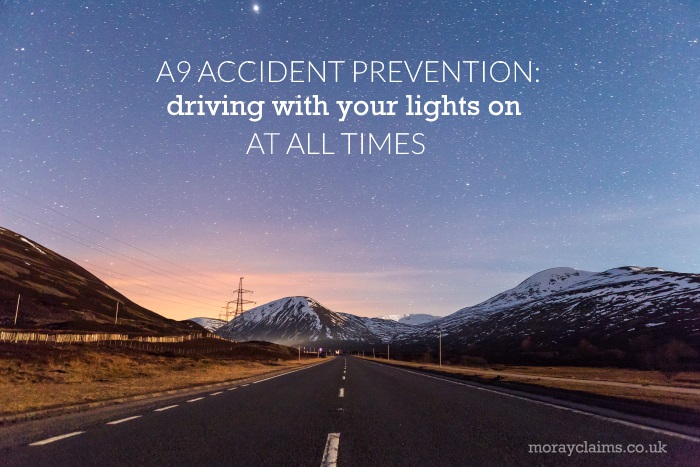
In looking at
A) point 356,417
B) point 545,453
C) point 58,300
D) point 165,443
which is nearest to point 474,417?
point 356,417

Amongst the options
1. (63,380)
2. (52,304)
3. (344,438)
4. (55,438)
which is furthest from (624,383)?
(52,304)

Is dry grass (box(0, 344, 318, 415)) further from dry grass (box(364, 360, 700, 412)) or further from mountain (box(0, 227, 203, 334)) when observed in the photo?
mountain (box(0, 227, 203, 334))

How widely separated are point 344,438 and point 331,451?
127cm

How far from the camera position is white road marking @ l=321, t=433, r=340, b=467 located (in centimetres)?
685

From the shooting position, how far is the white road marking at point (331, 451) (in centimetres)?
685

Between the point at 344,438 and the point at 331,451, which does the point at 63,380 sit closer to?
the point at 344,438

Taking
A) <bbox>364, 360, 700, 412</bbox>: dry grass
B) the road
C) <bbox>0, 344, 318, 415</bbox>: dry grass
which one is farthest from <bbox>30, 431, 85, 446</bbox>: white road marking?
<bbox>364, 360, 700, 412</bbox>: dry grass

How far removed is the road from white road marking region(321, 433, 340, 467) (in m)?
0.02

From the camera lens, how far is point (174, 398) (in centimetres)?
1650

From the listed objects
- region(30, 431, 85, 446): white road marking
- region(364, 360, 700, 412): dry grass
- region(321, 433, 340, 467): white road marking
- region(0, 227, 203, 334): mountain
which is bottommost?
region(364, 360, 700, 412): dry grass

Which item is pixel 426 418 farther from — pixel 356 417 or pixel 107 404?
pixel 107 404

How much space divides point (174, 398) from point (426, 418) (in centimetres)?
902

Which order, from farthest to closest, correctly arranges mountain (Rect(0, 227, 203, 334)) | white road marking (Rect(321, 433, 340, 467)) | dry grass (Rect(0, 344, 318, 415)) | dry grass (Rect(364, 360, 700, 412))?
mountain (Rect(0, 227, 203, 334)) < dry grass (Rect(364, 360, 700, 412)) < dry grass (Rect(0, 344, 318, 415)) < white road marking (Rect(321, 433, 340, 467))

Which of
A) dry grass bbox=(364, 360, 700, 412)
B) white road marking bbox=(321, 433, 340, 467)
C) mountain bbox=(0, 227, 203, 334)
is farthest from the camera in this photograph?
mountain bbox=(0, 227, 203, 334)
